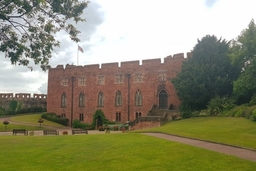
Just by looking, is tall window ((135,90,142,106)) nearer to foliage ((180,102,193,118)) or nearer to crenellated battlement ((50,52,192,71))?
crenellated battlement ((50,52,192,71))

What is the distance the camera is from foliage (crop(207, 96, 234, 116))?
27.2m

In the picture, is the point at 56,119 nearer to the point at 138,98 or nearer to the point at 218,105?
the point at 138,98

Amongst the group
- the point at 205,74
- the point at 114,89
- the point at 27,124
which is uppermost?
the point at 205,74

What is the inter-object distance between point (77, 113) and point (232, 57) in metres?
25.7

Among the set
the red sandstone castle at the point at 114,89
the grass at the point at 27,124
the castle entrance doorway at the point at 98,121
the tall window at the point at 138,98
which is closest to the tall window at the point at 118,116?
the red sandstone castle at the point at 114,89

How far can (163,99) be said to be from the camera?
37.0m

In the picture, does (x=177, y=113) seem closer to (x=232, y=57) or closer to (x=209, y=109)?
(x=209, y=109)

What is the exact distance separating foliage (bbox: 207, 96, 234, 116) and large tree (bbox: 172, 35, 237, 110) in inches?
69.4

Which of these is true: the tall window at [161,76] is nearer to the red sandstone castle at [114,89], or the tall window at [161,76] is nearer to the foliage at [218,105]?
the red sandstone castle at [114,89]

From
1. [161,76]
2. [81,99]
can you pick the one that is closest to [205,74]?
[161,76]

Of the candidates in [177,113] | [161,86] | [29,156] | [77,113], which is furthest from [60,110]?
[29,156]

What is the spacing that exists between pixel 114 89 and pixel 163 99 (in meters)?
8.01

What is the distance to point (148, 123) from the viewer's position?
99.2 ft

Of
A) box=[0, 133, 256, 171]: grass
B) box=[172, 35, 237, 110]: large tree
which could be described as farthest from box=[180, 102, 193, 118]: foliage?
box=[0, 133, 256, 171]: grass
